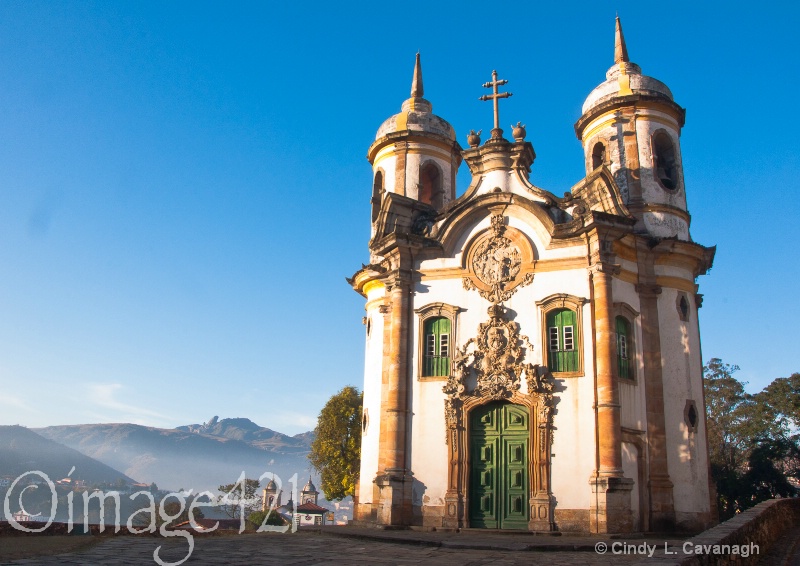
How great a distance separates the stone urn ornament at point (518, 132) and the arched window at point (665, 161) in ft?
13.2

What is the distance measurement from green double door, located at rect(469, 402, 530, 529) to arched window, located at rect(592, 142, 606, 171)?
862 centimetres

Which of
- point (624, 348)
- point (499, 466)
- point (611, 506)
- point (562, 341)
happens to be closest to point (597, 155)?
point (624, 348)

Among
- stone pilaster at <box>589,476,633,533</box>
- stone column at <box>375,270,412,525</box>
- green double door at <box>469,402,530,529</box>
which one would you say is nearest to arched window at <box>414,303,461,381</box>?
stone column at <box>375,270,412,525</box>

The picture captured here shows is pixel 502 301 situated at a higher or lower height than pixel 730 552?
higher

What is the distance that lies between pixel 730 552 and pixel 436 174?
18.3 meters

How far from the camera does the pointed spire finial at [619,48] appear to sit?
2355 centimetres

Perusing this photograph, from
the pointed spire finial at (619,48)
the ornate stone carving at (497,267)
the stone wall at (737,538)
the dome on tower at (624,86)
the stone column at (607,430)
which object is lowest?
the stone wall at (737,538)

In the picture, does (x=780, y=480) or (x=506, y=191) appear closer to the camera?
(x=506, y=191)

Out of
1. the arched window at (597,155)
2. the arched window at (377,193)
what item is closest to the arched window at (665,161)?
the arched window at (597,155)

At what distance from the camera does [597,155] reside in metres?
22.6

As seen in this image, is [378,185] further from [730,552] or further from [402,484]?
[730,552]

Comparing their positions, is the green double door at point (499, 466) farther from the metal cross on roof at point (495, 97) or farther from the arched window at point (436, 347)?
the metal cross on roof at point (495, 97)

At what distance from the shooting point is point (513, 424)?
59.5 feet

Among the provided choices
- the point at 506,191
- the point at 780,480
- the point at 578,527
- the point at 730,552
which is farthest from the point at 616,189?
the point at 780,480
